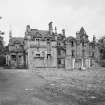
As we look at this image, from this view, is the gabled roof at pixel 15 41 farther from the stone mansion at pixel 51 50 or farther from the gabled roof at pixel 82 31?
the gabled roof at pixel 82 31

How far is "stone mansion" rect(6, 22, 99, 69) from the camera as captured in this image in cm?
4562

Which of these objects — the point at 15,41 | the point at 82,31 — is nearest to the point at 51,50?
the point at 15,41

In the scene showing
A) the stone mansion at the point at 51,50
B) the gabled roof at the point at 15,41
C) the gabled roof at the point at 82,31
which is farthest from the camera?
the gabled roof at the point at 82,31

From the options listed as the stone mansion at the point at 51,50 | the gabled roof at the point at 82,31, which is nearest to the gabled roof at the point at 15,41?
the stone mansion at the point at 51,50

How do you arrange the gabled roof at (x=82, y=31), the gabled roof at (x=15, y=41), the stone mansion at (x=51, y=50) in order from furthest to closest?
the gabled roof at (x=82, y=31) → the gabled roof at (x=15, y=41) → the stone mansion at (x=51, y=50)

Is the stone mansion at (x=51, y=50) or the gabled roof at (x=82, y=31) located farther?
the gabled roof at (x=82, y=31)

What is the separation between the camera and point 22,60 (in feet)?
169

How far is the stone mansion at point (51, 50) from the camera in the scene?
4562 cm

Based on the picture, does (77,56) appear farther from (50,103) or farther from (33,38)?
(50,103)

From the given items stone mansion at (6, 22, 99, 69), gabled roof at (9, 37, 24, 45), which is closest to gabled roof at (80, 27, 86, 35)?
stone mansion at (6, 22, 99, 69)

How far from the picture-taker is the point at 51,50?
4678 cm

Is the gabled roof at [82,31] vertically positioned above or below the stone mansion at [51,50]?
above

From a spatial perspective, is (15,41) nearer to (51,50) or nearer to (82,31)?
(51,50)

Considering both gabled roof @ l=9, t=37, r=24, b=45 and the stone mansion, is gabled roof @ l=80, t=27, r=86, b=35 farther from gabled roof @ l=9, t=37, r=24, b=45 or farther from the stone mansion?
gabled roof @ l=9, t=37, r=24, b=45
